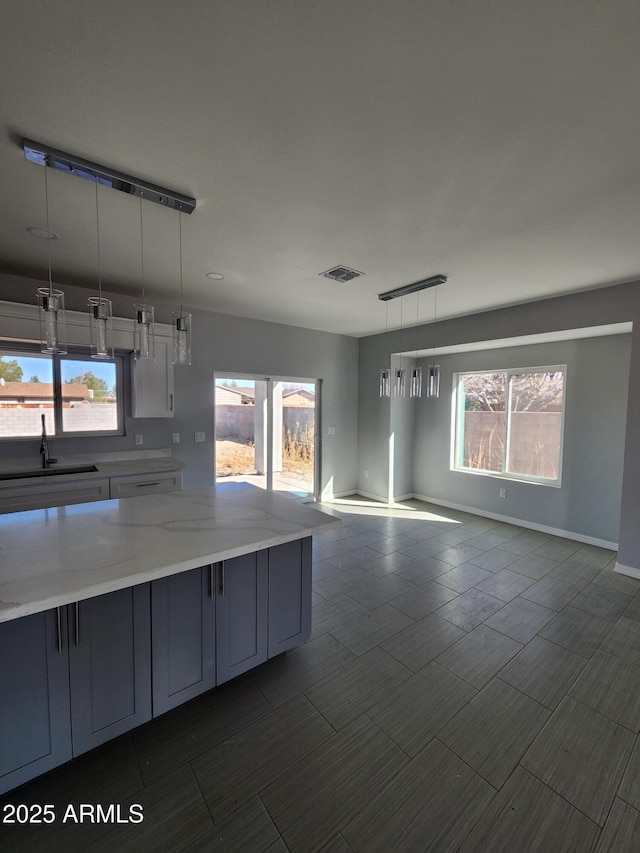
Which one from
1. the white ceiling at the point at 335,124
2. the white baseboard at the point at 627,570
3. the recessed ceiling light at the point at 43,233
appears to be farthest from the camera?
the white baseboard at the point at 627,570

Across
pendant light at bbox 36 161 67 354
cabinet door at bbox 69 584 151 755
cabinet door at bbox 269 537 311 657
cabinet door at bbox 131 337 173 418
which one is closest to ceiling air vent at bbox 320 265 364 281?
cabinet door at bbox 131 337 173 418

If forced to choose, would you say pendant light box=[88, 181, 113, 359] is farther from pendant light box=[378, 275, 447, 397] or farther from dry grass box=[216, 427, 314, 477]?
dry grass box=[216, 427, 314, 477]

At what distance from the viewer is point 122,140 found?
5.06 ft

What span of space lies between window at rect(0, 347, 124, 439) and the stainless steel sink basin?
0.43m

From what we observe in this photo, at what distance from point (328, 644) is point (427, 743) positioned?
0.82 metres

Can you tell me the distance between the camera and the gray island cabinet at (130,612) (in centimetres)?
133

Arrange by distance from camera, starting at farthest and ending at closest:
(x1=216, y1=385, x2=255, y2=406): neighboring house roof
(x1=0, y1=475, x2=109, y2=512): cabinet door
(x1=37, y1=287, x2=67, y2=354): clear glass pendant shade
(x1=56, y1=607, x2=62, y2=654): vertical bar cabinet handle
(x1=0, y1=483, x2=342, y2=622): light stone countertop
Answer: (x1=216, y1=385, x2=255, y2=406): neighboring house roof → (x1=0, y1=475, x2=109, y2=512): cabinet door → (x1=37, y1=287, x2=67, y2=354): clear glass pendant shade → (x1=56, y1=607, x2=62, y2=654): vertical bar cabinet handle → (x1=0, y1=483, x2=342, y2=622): light stone countertop

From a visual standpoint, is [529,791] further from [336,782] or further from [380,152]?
[380,152]

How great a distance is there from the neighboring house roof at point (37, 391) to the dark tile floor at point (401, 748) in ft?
9.72

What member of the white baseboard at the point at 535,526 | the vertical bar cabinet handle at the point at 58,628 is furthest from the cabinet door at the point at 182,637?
the white baseboard at the point at 535,526

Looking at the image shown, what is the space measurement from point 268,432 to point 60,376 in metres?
2.47

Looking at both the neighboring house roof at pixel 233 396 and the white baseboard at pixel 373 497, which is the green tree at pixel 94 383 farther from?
the white baseboard at pixel 373 497

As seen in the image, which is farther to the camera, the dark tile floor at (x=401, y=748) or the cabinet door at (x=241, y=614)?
the cabinet door at (x=241, y=614)

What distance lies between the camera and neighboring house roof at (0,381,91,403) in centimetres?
324
